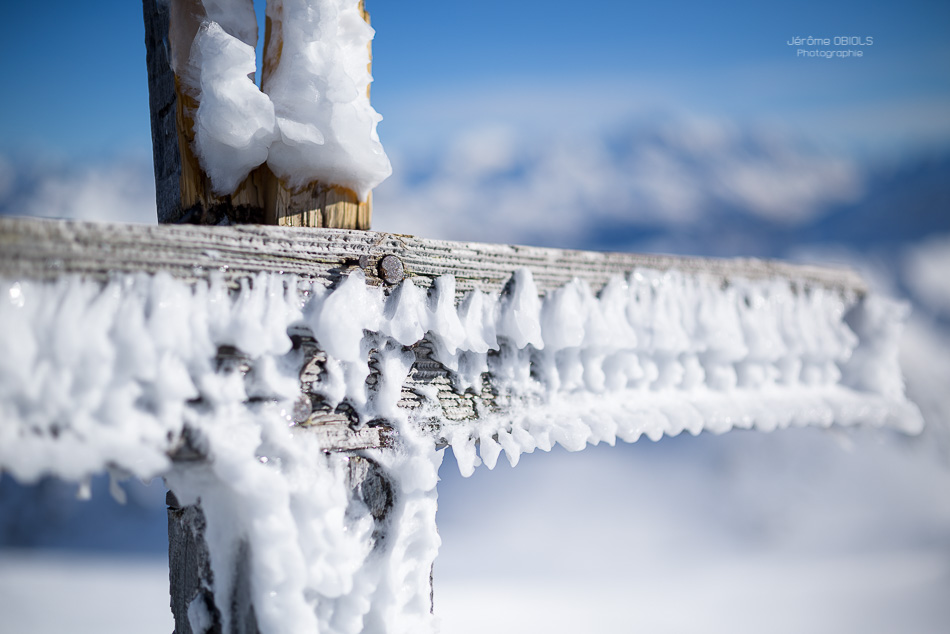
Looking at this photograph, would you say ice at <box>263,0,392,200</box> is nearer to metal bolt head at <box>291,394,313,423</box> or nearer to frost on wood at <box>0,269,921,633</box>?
frost on wood at <box>0,269,921,633</box>

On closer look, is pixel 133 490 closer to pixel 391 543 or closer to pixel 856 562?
pixel 391 543

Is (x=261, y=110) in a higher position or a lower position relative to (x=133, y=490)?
higher

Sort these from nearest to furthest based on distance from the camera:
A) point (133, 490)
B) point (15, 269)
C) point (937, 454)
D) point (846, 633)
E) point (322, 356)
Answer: point (15, 269)
point (322, 356)
point (937, 454)
point (846, 633)
point (133, 490)

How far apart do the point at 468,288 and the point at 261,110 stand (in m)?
0.41

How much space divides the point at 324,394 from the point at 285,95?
18.1 inches

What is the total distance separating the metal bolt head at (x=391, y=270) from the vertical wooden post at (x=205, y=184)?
0.12 m

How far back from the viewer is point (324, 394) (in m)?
0.81

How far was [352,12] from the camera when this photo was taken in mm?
Result: 894

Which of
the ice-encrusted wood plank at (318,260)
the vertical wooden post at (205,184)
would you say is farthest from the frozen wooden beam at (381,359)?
the vertical wooden post at (205,184)

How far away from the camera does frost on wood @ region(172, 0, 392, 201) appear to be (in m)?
0.84

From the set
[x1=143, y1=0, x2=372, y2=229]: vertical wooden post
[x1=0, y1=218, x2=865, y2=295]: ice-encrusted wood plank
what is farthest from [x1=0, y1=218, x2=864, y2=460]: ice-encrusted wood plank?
[x1=143, y1=0, x2=372, y2=229]: vertical wooden post

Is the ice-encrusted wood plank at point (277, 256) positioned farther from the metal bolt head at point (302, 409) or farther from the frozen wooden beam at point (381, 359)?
the metal bolt head at point (302, 409)

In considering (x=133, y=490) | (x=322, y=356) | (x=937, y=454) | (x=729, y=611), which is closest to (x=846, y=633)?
(x=729, y=611)

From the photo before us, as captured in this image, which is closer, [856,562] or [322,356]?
[322,356]
